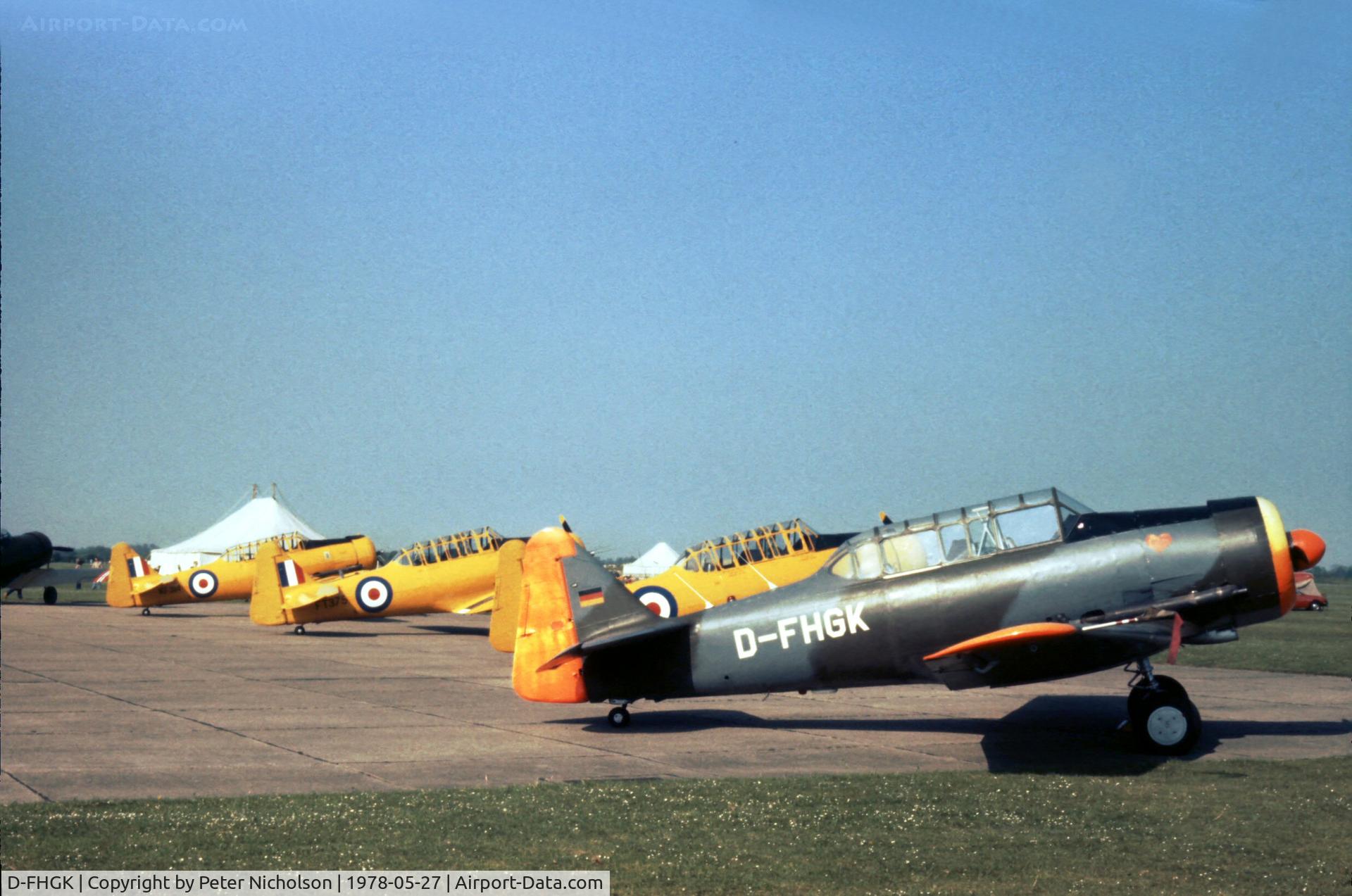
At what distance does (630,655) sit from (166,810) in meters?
5.51

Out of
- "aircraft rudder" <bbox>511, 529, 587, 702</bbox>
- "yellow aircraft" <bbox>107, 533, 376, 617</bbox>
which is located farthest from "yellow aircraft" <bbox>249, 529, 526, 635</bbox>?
"aircraft rudder" <bbox>511, 529, 587, 702</bbox>

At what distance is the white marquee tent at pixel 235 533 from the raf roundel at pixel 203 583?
14.9 meters

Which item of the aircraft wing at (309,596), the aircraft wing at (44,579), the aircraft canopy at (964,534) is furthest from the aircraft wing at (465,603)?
the aircraft wing at (44,579)

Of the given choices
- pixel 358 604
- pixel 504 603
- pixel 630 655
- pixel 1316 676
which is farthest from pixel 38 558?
pixel 1316 676

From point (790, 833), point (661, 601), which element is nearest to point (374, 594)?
point (661, 601)

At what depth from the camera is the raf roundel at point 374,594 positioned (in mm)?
28344

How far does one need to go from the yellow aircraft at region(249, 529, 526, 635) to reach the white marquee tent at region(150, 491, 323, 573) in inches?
966

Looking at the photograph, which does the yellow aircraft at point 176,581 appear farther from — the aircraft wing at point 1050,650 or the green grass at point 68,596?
the aircraft wing at point 1050,650

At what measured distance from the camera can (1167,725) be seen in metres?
10.7

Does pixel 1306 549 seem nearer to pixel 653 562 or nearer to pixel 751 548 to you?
pixel 751 548

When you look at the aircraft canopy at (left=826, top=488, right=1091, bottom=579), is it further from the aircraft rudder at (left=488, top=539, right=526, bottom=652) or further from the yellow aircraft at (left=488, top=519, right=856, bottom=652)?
the yellow aircraft at (left=488, top=519, right=856, bottom=652)

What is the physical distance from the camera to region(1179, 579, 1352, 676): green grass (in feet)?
63.1
